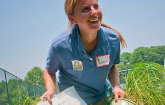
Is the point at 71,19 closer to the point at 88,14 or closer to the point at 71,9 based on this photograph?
the point at 71,9

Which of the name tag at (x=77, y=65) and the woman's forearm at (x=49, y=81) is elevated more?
the name tag at (x=77, y=65)

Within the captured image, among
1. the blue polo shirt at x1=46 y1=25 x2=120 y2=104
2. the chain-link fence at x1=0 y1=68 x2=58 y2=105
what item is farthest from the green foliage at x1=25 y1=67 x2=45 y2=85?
the blue polo shirt at x1=46 y1=25 x2=120 y2=104

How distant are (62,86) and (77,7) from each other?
31.6 inches

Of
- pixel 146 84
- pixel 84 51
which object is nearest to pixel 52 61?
pixel 84 51

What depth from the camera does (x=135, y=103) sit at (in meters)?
1.20

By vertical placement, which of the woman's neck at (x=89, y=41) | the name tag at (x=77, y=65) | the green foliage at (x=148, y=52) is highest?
the woman's neck at (x=89, y=41)

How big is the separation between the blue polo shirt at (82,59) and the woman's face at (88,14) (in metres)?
0.19

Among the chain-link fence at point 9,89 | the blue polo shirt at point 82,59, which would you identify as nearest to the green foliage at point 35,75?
the chain-link fence at point 9,89

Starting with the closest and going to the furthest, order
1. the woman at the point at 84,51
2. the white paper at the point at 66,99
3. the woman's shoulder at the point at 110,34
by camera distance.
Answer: the white paper at the point at 66,99, the woman at the point at 84,51, the woman's shoulder at the point at 110,34

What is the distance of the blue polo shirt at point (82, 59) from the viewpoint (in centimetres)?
146

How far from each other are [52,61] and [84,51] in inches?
11.4

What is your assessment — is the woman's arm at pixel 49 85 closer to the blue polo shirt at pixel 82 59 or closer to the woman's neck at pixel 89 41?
the blue polo shirt at pixel 82 59

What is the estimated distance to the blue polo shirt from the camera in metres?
1.46

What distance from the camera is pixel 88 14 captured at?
130 cm
